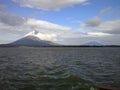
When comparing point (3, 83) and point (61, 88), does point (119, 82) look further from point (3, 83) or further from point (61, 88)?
point (3, 83)

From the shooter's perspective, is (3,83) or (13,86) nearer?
(13,86)

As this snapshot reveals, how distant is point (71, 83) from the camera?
24.8m

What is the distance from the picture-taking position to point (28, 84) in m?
24.3

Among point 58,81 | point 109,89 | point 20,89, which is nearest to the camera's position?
point 109,89

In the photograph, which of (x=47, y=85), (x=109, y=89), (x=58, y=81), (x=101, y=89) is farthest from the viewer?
(x=58, y=81)

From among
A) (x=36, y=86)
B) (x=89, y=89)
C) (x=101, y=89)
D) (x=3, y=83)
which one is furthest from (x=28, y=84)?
(x=101, y=89)

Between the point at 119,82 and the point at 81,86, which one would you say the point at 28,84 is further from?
the point at 119,82

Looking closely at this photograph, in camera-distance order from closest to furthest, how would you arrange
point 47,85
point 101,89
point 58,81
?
1. point 101,89
2. point 47,85
3. point 58,81

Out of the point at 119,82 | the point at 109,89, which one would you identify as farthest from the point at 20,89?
the point at 119,82

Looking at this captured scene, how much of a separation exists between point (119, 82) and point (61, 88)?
27.9 feet

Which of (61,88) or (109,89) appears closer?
(109,89)

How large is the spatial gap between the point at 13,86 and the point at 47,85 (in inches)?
154

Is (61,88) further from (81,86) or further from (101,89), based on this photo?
(101,89)

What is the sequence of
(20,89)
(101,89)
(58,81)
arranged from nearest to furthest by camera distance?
(101,89)
(20,89)
(58,81)
